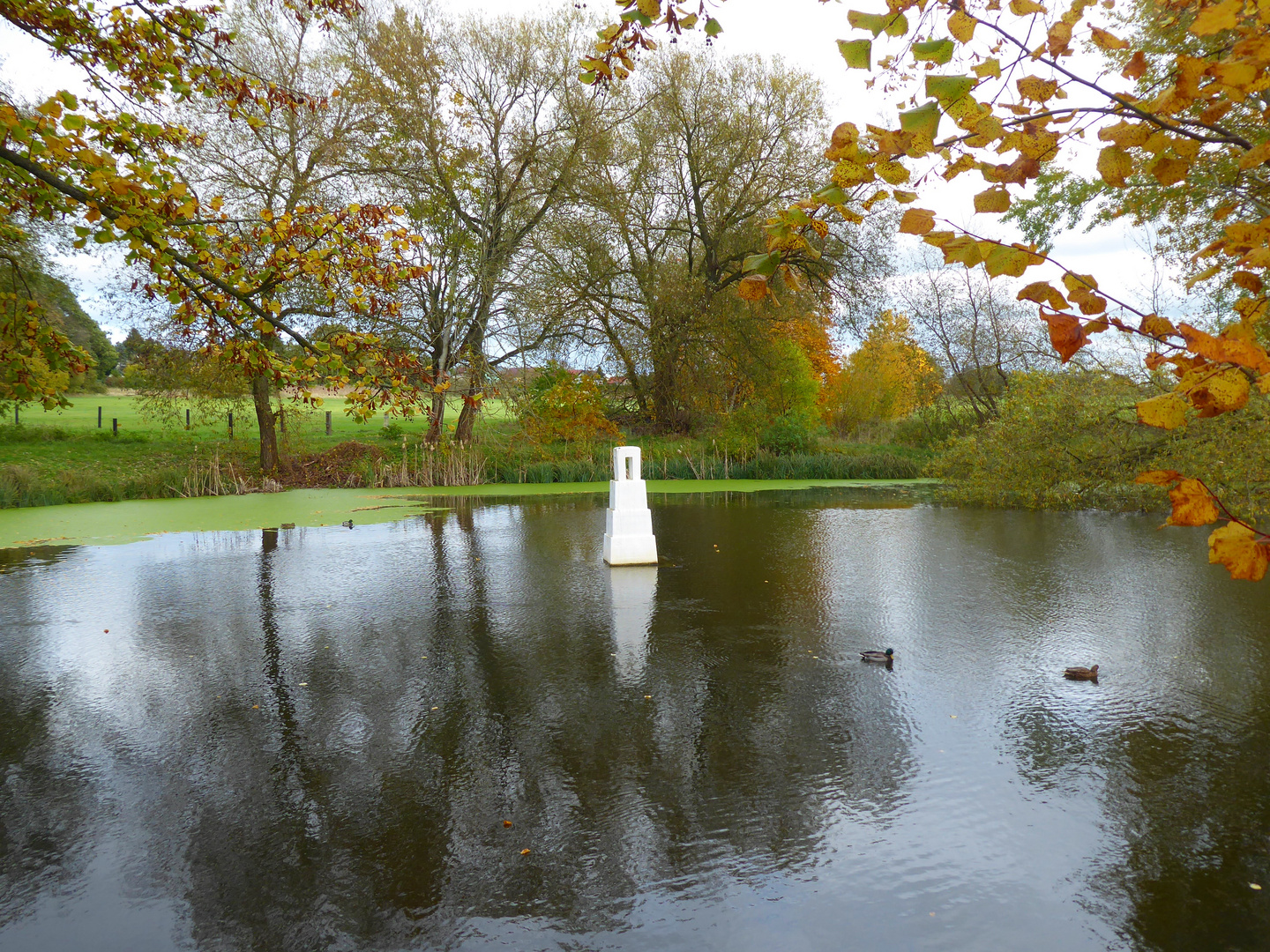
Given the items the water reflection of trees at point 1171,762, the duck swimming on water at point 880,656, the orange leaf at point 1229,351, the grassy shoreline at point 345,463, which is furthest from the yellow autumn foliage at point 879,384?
the orange leaf at point 1229,351

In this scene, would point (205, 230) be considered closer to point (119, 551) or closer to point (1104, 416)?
point (119, 551)

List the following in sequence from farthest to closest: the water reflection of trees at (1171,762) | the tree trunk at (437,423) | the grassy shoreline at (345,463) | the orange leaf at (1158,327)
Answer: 1. the tree trunk at (437,423)
2. the grassy shoreline at (345,463)
3. the water reflection of trees at (1171,762)
4. the orange leaf at (1158,327)

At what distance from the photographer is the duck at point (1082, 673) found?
15.9ft

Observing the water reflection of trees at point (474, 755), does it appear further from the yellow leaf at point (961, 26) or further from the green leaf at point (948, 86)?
the yellow leaf at point (961, 26)

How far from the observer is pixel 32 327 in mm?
5531

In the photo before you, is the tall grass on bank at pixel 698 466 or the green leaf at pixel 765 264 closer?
the green leaf at pixel 765 264

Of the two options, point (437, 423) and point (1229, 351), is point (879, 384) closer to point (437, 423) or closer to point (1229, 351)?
point (437, 423)

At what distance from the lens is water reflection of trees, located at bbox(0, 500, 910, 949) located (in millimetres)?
2861

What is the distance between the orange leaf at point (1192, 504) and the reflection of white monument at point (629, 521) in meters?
7.24

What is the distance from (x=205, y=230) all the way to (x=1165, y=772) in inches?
247

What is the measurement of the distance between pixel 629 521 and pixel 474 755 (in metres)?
5.01

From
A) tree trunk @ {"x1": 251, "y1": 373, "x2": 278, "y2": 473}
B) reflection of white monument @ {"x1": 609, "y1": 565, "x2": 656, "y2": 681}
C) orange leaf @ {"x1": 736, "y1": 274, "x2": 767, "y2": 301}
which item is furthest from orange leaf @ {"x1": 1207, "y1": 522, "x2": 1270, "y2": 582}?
tree trunk @ {"x1": 251, "y1": 373, "x2": 278, "y2": 473}

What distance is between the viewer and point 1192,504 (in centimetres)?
152

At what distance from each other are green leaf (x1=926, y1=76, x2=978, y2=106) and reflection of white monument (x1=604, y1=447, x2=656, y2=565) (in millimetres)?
6889
